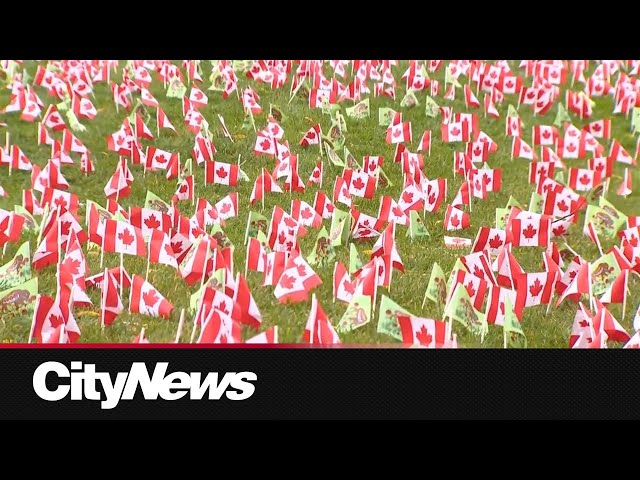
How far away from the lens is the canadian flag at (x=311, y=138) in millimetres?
11633

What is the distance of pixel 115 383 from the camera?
257 inches

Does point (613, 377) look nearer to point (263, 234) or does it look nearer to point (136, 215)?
point (263, 234)

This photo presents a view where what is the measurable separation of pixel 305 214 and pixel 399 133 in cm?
287

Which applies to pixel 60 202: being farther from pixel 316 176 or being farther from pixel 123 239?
pixel 316 176

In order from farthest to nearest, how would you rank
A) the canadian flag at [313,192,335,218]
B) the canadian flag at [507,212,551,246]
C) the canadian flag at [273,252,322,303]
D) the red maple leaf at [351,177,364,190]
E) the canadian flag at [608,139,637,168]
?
the canadian flag at [608,139,637,168] < the red maple leaf at [351,177,364,190] < the canadian flag at [313,192,335,218] < the canadian flag at [507,212,551,246] < the canadian flag at [273,252,322,303]

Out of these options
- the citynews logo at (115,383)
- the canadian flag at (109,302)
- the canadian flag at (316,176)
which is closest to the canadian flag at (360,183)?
the canadian flag at (316,176)

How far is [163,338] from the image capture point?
7527mm

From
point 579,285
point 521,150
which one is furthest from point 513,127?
point 579,285

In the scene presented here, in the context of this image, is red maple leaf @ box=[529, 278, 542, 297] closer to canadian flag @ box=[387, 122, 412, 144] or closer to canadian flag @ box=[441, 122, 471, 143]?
canadian flag @ box=[387, 122, 412, 144]

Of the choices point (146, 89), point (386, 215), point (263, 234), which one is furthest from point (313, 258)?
point (146, 89)

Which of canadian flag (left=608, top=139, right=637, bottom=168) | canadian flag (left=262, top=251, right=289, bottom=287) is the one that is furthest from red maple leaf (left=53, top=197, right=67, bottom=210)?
canadian flag (left=608, top=139, right=637, bottom=168)

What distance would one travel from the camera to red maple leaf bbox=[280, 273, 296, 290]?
8117mm

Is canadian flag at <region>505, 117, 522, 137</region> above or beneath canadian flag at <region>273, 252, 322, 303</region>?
above

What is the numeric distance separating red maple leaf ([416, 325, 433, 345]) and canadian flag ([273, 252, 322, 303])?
4.26ft
